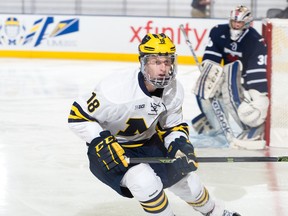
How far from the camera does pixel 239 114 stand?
5.29m

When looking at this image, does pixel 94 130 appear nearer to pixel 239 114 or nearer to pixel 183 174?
pixel 183 174

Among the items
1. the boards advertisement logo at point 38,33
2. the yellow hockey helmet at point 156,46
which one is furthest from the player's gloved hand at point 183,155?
the boards advertisement logo at point 38,33

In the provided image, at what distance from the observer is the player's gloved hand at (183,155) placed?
3.08 m

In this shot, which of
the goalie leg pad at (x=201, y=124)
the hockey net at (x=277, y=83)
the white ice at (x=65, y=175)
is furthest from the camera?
the goalie leg pad at (x=201, y=124)

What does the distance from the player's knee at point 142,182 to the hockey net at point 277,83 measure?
7.66 ft

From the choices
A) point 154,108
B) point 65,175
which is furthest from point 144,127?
point 65,175

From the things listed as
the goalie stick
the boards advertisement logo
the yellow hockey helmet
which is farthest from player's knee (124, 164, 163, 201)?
the boards advertisement logo

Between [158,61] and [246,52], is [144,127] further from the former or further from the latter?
[246,52]

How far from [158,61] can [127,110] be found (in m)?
0.22

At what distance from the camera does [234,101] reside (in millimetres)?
5363

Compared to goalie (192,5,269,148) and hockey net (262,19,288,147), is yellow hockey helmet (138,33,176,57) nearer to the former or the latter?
goalie (192,5,269,148)

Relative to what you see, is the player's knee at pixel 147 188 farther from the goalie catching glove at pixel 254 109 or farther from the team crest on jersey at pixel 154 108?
the goalie catching glove at pixel 254 109

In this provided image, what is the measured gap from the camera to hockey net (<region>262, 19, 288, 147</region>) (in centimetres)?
528

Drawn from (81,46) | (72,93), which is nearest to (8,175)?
(72,93)
